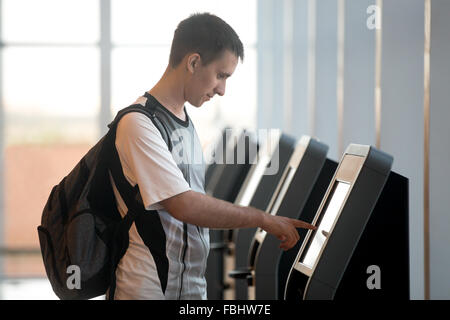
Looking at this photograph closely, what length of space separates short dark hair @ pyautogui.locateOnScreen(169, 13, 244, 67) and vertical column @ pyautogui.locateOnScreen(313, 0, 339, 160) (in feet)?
5.59

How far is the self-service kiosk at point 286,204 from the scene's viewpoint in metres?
Answer: 2.22

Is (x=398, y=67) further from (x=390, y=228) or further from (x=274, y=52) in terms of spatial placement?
(x=274, y=52)

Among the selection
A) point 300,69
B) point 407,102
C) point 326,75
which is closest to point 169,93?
point 407,102

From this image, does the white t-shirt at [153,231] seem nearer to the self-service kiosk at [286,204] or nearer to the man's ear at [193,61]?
the man's ear at [193,61]

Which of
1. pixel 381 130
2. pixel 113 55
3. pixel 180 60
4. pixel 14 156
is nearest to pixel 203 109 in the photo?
pixel 113 55

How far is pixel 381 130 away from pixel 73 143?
5303 millimetres

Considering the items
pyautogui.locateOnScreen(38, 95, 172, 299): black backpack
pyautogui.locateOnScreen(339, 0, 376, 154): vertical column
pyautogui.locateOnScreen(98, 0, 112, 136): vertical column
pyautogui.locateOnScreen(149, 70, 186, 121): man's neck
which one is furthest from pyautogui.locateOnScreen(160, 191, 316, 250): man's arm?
pyautogui.locateOnScreen(98, 0, 112, 136): vertical column

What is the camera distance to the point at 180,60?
1913mm

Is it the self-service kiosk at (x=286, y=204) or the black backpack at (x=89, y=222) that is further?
the self-service kiosk at (x=286, y=204)

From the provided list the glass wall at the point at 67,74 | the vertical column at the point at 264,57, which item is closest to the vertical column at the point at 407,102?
the vertical column at the point at 264,57

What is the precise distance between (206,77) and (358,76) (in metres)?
1.23

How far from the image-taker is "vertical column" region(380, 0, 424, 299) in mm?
2227

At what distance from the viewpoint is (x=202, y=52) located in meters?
1.89

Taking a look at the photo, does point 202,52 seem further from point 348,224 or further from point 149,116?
point 348,224
